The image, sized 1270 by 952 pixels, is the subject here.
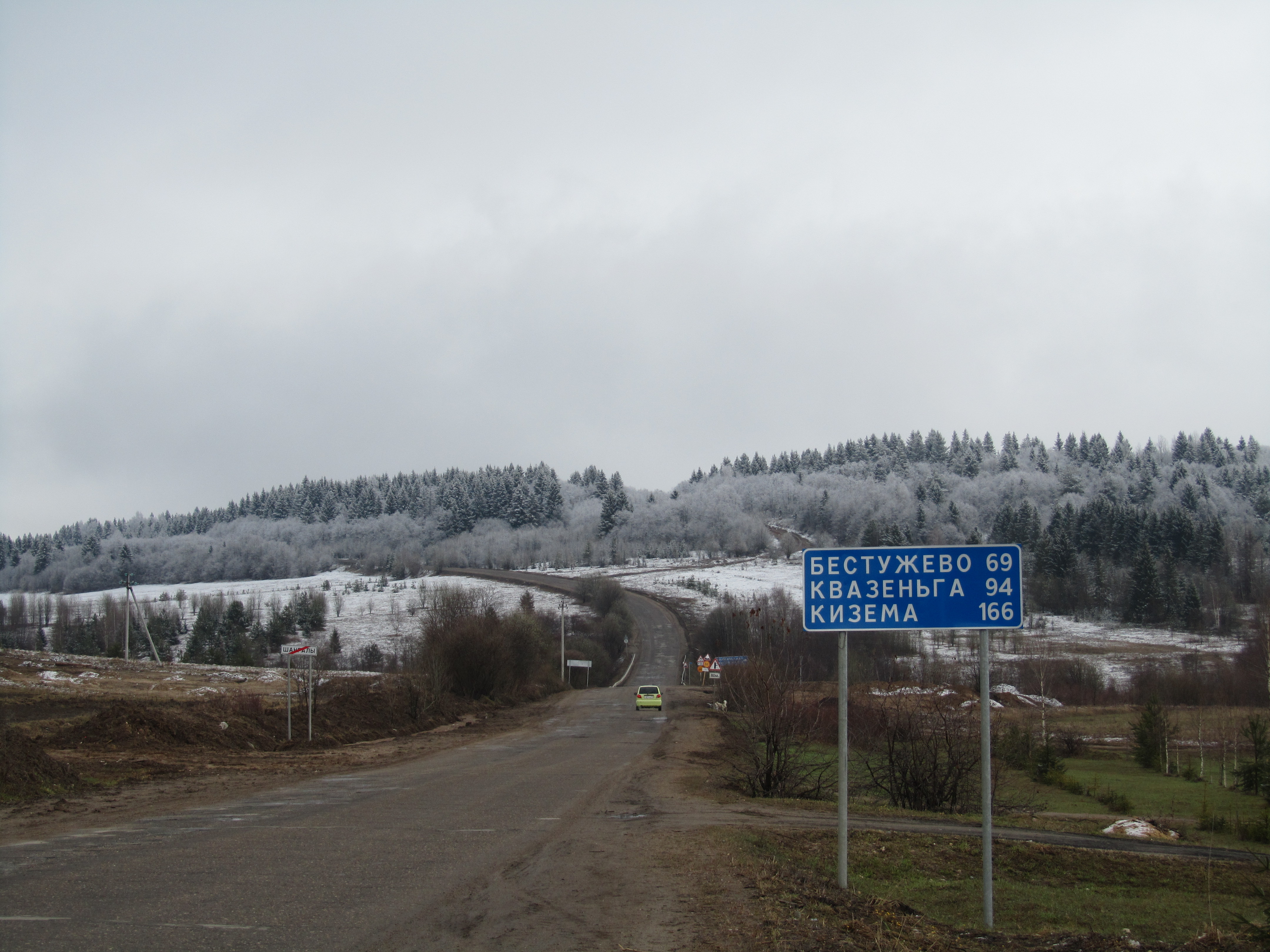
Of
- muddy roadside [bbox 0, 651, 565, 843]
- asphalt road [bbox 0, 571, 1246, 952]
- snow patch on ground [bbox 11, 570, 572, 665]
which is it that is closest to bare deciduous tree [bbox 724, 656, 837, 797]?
asphalt road [bbox 0, 571, 1246, 952]

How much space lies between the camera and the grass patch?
943 centimetres

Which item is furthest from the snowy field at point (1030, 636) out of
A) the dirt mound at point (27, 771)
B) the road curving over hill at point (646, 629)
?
the dirt mound at point (27, 771)

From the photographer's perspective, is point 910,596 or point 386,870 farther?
point 386,870

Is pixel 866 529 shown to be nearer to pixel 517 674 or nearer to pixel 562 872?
pixel 517 674

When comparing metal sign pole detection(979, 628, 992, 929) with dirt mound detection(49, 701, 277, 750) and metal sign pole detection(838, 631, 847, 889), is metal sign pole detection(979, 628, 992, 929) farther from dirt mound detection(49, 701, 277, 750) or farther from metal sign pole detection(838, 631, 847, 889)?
dirt mound detection(49, 701, 277, 750)

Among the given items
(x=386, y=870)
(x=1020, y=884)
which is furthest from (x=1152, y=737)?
(x=386, y=870)

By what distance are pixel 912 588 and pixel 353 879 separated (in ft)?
21.5

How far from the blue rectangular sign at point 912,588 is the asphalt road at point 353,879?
306cm

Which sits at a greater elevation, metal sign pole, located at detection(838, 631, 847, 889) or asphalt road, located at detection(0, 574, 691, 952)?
metal sign pole, located at detection(838, 631, 847, 889)

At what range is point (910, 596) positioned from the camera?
7594 millimetres

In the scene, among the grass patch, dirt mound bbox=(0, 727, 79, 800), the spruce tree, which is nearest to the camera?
the grass patch

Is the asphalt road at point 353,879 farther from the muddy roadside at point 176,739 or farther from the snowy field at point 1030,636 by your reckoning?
the snowy field at point 1030,636

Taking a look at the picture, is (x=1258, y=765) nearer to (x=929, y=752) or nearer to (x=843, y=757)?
(x=929, y=752)

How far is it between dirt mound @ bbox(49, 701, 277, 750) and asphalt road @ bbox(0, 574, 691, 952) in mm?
8579
